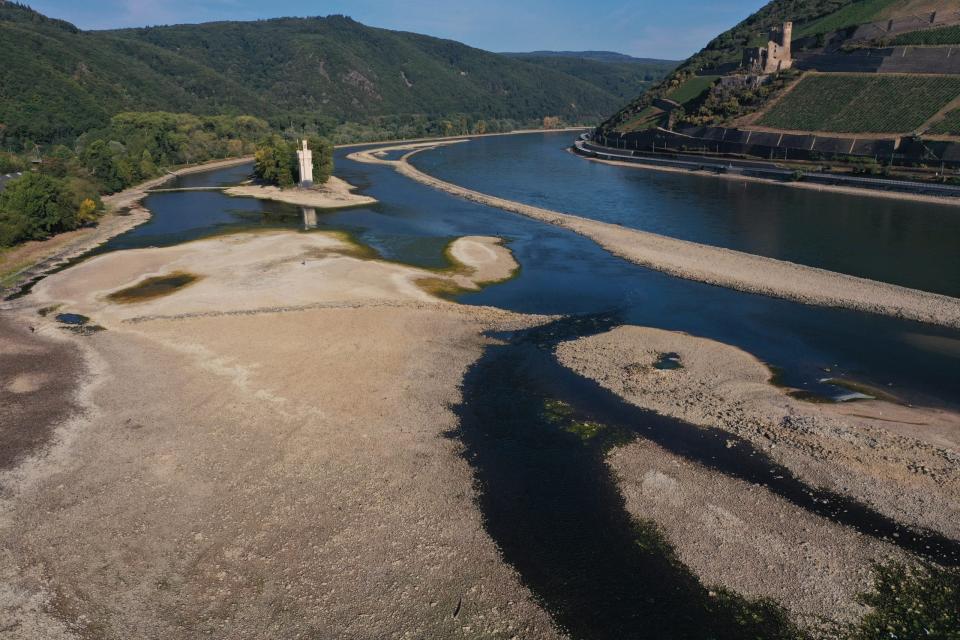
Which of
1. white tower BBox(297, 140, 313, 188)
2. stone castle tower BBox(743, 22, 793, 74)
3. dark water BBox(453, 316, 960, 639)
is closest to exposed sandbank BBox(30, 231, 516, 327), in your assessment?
dark water BBox(453, 316, 960, 639)

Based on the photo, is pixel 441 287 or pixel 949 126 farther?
pixel 949 126

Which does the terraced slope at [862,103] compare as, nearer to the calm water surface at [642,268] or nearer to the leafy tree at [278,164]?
the calm water surface at [642,268]

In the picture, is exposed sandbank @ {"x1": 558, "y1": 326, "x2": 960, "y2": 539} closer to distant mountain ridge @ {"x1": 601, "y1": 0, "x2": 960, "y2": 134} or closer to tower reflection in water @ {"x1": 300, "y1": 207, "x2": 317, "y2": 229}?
tower reflection in water @ {"x1": 300, "y1": 207, "x2": 317, "y2": 229}

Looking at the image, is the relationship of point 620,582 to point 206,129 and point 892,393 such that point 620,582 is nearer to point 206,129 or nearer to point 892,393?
point 892,393

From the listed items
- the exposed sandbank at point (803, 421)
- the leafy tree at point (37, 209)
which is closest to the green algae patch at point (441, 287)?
the exposed sandbank at point (803, 421)

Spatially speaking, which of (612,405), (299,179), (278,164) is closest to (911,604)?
(612,405)

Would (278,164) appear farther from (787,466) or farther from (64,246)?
(787,466)

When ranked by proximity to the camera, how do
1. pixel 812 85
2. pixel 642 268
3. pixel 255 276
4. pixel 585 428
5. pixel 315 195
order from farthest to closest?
1. pixel 812 85
2. pixel 315 195
3. pixel 642 268
4. pixel 255 276
5. pixel 585 428
